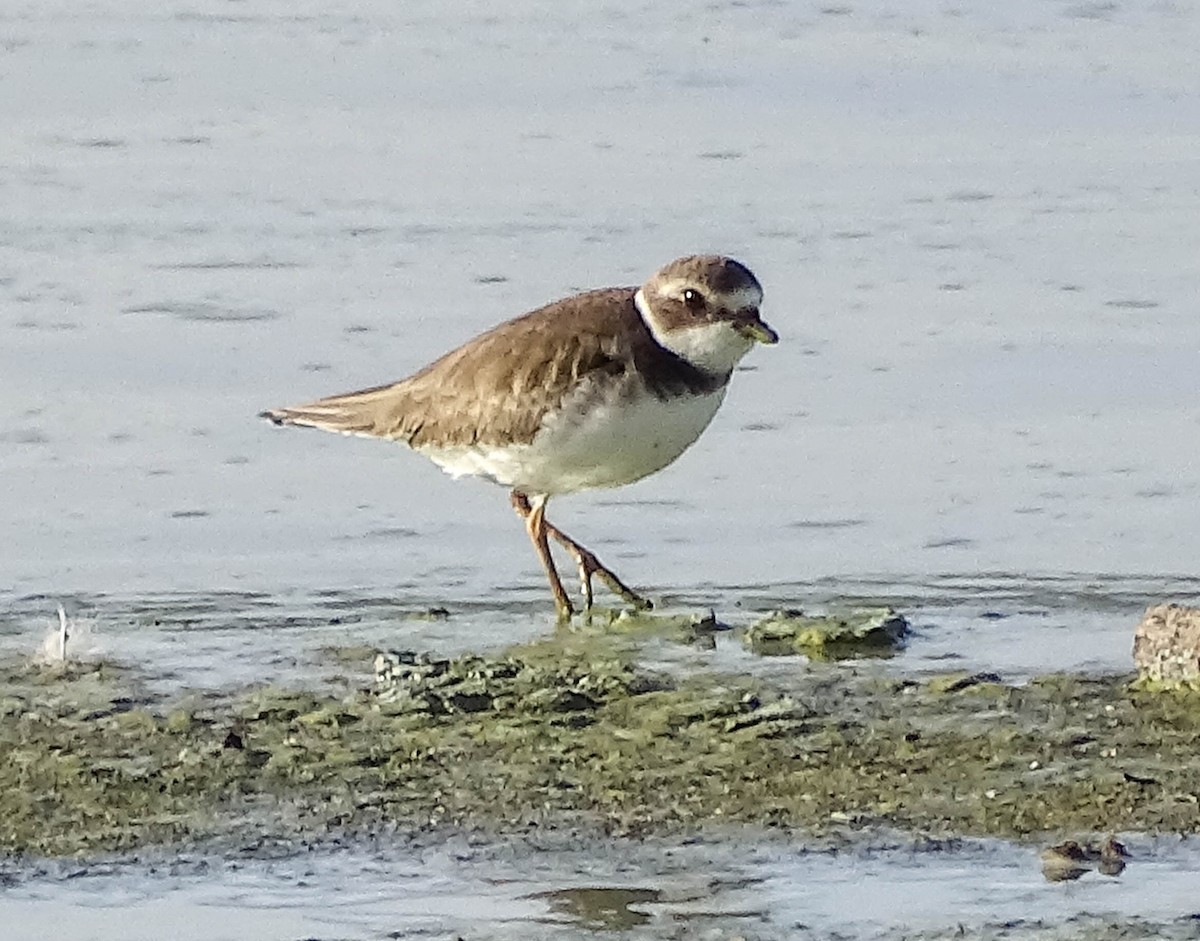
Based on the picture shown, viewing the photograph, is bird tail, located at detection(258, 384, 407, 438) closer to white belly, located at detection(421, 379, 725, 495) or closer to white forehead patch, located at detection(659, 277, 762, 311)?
white belly, located at detection(421, 379, 725, 495)

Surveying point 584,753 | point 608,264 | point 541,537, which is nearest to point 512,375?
point 541,537

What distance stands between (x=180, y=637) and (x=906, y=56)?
234 inches

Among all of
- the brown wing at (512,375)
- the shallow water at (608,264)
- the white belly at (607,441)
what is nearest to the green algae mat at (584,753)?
the white belly at (607,441)

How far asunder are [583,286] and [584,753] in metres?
3.88

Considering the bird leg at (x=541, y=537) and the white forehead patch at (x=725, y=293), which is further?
the white forehead patch at (x=725, y=293)

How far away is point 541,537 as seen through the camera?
7.21 meters

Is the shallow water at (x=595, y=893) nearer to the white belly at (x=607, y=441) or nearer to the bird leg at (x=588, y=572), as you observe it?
the bird leg at (x=588, y=572)

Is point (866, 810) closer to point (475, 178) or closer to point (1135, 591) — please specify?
point (1135, 591)

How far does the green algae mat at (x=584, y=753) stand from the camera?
5102mm

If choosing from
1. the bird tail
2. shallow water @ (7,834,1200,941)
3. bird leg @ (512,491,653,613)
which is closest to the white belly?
bird leg @ (512,491,653,613)

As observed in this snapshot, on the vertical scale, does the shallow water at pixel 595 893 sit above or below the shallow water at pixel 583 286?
below

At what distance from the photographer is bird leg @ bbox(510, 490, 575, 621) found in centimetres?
689

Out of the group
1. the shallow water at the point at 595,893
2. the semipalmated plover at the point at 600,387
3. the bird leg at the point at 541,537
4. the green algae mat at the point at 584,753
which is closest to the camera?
the shallow water at the point at 595,893

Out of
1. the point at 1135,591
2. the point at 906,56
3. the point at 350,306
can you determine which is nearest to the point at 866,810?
the point at 1135,591
